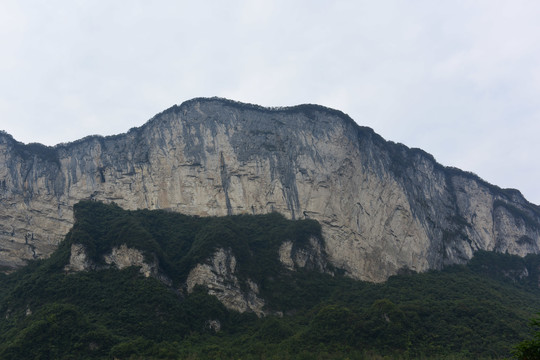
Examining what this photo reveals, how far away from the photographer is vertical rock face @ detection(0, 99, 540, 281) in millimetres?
65562

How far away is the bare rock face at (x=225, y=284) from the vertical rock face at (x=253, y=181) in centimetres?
1324

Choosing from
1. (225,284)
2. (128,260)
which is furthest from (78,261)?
(225,284)

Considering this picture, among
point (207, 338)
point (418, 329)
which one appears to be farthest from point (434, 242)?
point (207, 338)

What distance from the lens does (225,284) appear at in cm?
5309

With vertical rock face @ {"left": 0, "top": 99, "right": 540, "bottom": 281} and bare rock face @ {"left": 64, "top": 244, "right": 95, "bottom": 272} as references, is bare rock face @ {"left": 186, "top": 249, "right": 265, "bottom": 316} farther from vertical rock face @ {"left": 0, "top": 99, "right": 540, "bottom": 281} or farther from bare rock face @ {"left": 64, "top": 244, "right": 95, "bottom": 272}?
vertical rock face @ {"left": 0, "top": 99, "right": 540, "bottom": 281}

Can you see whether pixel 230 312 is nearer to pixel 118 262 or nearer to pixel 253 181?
pixel 118 262

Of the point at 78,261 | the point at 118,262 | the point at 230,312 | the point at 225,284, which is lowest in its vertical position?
the point at 230,312

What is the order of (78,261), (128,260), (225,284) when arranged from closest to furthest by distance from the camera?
(78,261) < (128,260) < (225,284)

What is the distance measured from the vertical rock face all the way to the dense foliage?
4286 mm

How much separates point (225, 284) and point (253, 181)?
19.2m

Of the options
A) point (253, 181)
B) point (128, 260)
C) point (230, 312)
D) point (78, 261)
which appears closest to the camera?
point (78, 261)

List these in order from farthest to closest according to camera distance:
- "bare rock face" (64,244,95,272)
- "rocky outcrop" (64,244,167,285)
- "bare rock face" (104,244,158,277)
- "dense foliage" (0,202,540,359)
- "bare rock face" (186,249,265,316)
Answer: "bare rock face" (186,249,265,316) < "bare rock face" (104,244,158,277) < "rocky outcrop" (64,244,167,285) < "bare rock face" (64,244,95,272) < "dense foliage" (0,202,540,359)

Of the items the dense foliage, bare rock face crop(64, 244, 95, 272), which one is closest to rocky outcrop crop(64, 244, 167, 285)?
bare rock face crop(64, 244, 95, 272)

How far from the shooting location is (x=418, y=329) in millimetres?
45062
